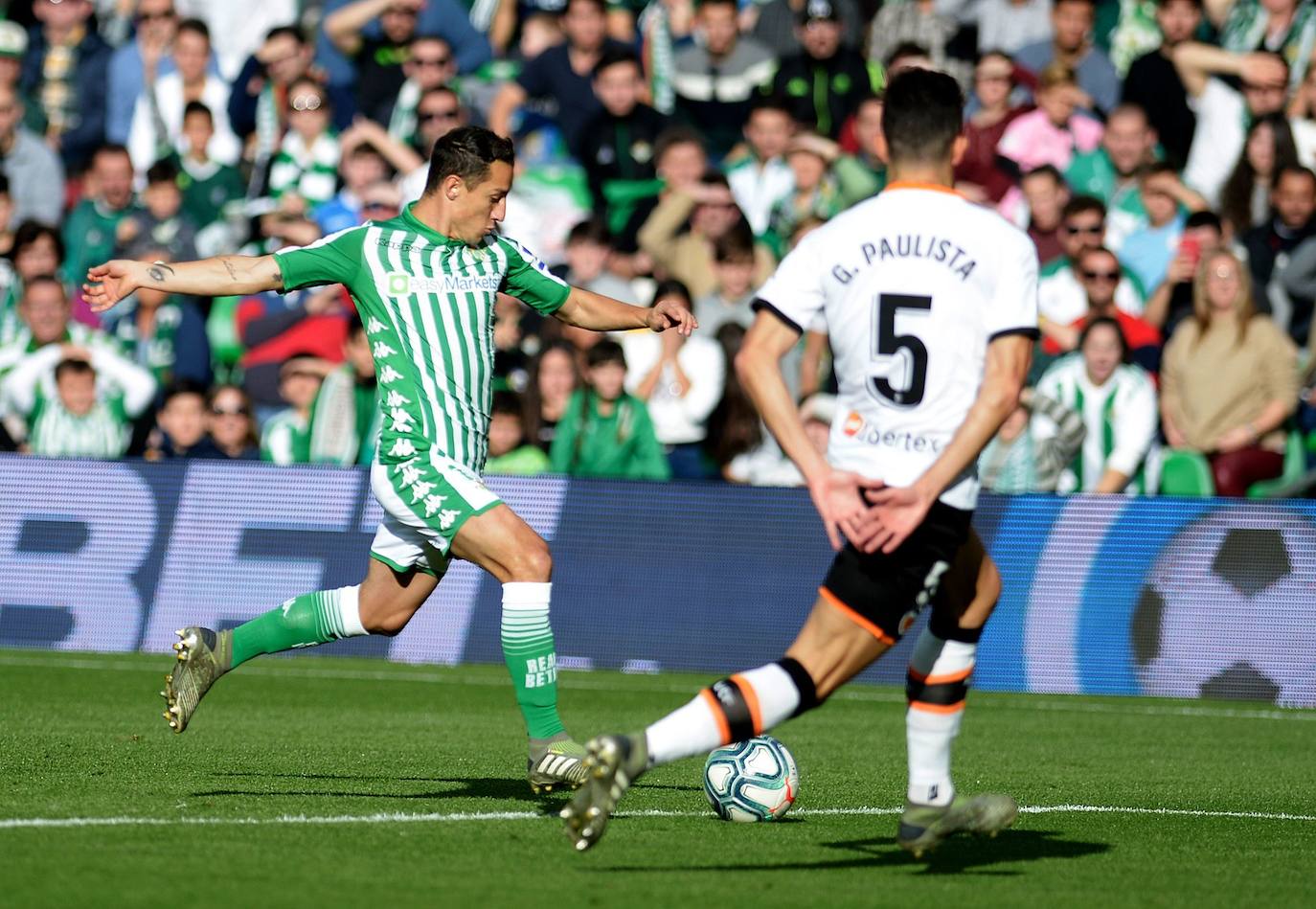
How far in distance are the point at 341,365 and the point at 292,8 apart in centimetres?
665

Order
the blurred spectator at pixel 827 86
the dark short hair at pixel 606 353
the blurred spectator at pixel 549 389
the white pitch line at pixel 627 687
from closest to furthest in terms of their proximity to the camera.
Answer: the white pitch line at pixel 627 687 < the dark short hair at pixel 606 353 < the blurred spectator at pixel 549 389 < the blurred spectator at pixel 827 86

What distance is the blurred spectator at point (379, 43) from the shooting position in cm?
1880

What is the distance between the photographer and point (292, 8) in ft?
67.7

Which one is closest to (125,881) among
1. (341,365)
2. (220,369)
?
(341,365)

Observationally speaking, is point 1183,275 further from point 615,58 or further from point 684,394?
point 615,58

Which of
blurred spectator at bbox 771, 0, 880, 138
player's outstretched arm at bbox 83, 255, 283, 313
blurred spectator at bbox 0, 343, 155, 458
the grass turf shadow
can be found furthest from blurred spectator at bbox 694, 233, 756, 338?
the grass turf shadow

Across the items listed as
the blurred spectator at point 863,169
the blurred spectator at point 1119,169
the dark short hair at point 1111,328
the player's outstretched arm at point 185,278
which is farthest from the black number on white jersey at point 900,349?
the blurred spectator at point 1119,169

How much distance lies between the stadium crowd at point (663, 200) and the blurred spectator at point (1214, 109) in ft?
0.08

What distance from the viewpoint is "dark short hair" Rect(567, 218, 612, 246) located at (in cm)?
1589

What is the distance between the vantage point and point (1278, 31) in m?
16.9

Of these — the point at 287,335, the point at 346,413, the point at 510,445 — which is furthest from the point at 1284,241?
the point at 287,335

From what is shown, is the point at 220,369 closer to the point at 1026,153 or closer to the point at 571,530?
the point at 571,530

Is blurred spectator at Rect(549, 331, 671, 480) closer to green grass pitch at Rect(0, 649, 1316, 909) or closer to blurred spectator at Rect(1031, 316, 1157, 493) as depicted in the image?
green grass pitch at Rect(0, 649, 1316, 909)

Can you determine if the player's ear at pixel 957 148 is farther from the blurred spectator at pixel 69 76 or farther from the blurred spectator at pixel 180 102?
the blurred spectator at pixel 69 76
